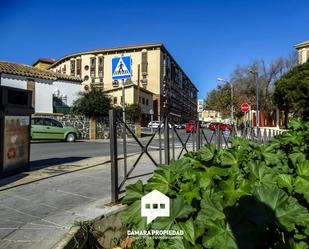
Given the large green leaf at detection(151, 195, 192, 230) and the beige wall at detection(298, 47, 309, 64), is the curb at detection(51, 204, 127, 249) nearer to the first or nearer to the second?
the large green leaf at detection(151, 195, 192, 230)

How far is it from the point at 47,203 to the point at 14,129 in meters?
2.60

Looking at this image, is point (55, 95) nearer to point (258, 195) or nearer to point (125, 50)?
point (258, 195)

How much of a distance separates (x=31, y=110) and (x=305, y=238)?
20.0 feet

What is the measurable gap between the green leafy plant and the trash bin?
3.99 metres

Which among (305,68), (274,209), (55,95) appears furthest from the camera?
(305,68)

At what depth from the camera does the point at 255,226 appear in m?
2.25

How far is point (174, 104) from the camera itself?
3602 inches

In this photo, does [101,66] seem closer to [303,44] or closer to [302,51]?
[302,51]

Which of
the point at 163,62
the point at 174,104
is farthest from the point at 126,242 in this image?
the point at 174,104

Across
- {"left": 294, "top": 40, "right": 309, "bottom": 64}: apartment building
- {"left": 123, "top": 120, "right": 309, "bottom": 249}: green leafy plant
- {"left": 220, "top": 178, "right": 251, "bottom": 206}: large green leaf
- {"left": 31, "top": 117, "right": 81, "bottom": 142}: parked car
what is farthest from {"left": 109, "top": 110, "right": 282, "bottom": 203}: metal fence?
{"left": 294, "top": 40, "right": 309, "bottom": 64}: apartment building

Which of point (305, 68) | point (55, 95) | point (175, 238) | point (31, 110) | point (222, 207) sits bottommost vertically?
point (175, 238)

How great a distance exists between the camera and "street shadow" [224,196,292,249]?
223 centimetres

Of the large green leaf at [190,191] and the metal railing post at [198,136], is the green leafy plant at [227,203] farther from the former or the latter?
the metal railing post at [198,136]

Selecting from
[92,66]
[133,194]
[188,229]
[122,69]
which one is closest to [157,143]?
[122,69]
